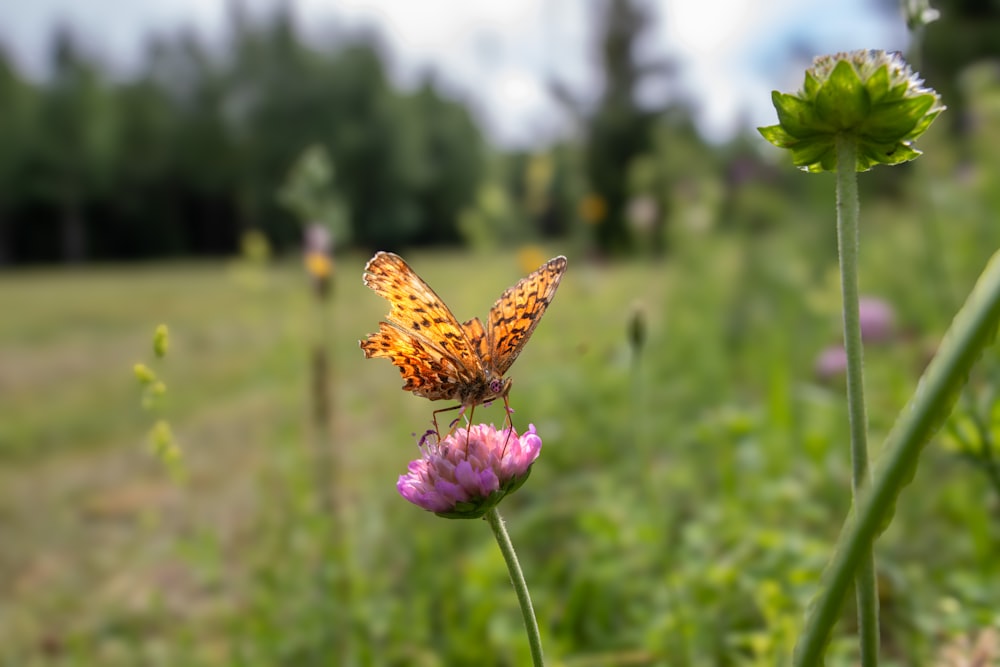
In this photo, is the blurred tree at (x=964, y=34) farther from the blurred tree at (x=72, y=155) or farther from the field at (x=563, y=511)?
the blurred tree at (x=72, y=155)

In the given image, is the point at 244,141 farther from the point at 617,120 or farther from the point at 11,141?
the point at 617,120

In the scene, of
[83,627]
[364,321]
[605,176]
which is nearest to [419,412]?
[83,627]

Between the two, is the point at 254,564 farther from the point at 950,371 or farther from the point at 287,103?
the point at 287,103

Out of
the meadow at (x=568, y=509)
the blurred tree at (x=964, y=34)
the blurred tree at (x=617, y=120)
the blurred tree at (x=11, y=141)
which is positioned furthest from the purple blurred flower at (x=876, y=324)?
the blurred tree at (x=11, y=141)

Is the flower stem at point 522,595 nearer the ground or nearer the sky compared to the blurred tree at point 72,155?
nearer the ground

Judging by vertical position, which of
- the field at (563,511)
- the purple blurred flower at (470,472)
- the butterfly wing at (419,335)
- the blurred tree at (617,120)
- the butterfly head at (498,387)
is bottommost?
the field at (563,511)

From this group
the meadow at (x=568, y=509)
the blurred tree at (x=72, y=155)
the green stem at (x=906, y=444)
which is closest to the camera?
the green stem at (x=906, y=444)
